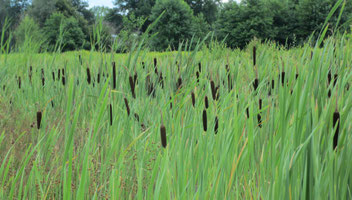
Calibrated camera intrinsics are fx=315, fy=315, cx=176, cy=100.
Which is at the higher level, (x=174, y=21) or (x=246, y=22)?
(x=174, y=21)

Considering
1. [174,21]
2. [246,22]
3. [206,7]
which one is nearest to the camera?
[246,22]

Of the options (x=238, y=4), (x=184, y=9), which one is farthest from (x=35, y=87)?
(x=184, y=9)

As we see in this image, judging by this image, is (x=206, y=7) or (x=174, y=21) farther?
(x=206, y=7)

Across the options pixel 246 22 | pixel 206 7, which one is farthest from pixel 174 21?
pixel 206 7

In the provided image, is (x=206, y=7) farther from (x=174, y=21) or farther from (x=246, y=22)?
(x=246, y=22)

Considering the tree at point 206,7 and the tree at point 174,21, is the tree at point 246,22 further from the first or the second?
the tree at point 206,7

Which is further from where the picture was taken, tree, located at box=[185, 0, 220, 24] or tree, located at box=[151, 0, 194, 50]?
tree, located at box=[185, 0, 220, 24]

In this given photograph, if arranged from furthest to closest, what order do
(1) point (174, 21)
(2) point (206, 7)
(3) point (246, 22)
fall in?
(2) point (206, 7) → (1) point (174, 21) → (3) point (246, 22)

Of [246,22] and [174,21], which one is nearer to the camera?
[246,22]

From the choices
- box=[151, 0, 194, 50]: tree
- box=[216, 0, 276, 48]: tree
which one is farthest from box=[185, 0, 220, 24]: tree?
box=[216, 0, 276, 48]: tree

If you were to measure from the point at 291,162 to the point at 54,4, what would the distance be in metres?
49.5

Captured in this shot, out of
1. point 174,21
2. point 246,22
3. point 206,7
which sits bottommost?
point 246,22

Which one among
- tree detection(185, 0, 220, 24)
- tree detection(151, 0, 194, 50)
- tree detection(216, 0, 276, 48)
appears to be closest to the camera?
tree detection(216, 0, 276, 48)

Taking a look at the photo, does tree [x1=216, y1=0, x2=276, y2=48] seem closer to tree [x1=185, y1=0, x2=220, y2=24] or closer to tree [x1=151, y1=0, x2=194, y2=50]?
tree [x1=151, y1=0, x2=194, y2=50]
